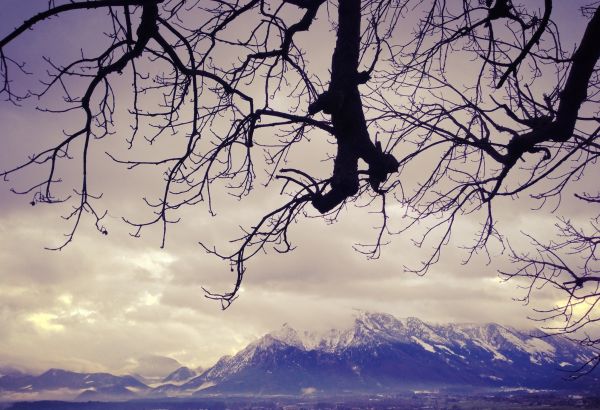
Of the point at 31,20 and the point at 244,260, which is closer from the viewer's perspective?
the point at 31,20

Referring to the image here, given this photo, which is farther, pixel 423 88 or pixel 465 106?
pixel 423 88

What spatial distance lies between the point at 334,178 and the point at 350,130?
14.9 inches

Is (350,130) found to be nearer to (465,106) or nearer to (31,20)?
(465,106)

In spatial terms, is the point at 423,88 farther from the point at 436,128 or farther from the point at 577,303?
the point at 577,303

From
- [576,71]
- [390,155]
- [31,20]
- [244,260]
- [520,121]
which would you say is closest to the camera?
[31,20]

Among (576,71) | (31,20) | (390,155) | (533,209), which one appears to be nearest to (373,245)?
(390,155)

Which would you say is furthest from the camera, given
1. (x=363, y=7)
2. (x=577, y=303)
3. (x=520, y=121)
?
(x=363, y=7)

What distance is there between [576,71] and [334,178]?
1607 mm

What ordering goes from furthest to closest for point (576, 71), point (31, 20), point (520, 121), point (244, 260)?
1. point (244, 260)
2. point (520, 121)
3. point (576, 71)
4. point (31, 20)

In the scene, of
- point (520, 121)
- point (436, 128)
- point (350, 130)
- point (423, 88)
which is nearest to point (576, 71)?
point (520, 121)

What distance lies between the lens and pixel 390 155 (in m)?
3.50

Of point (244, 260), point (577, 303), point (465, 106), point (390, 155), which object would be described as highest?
point (465, 106)

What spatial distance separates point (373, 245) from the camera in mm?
4430

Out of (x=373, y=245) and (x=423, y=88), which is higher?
(x=423, y=88)
